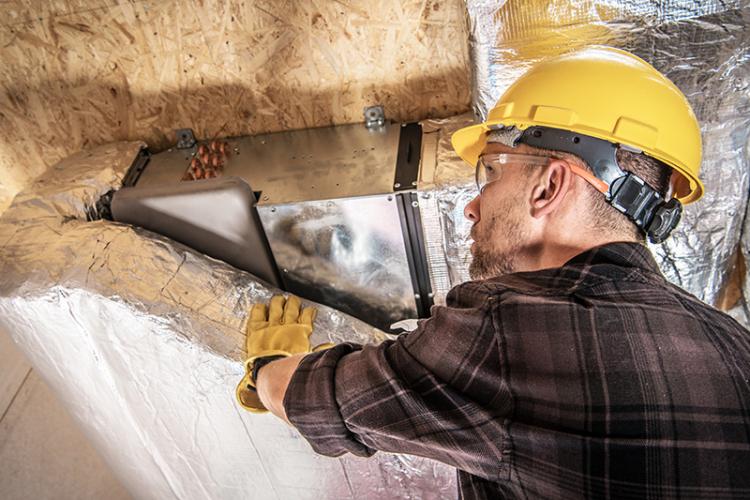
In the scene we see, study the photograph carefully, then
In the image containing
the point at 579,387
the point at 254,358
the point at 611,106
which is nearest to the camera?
the point at 579,387

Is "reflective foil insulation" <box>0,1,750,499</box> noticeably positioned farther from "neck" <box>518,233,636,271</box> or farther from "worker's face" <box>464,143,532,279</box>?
"neck" <box>518,233,636,271</box>

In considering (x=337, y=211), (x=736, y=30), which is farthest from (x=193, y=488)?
(x=736, y=30)

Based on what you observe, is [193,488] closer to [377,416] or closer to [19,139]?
[377,416]

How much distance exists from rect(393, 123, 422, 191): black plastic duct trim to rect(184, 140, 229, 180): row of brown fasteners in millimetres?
566

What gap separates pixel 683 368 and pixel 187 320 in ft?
3.65

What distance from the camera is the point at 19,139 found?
1960mm

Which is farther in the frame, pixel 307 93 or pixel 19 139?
pixel 19 139

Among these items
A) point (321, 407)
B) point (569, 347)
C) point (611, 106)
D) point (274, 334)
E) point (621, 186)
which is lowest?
point (274, 334)

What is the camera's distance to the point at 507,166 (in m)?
→ 1.01

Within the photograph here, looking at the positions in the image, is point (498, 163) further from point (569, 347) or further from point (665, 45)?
point (665, 45)

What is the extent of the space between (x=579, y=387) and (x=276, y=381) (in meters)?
0.58

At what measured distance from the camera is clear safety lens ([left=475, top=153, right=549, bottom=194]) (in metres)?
0.98

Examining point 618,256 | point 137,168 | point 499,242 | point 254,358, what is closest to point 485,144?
point 499,242

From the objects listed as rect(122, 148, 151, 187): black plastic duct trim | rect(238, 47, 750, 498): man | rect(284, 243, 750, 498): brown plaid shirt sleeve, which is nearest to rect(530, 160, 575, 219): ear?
rect(238, 47, 750, 498): man
